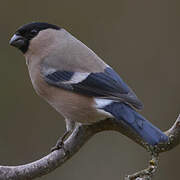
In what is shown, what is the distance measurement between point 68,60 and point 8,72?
143cm

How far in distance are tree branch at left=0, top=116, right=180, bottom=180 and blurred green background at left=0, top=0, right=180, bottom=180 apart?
1.40m

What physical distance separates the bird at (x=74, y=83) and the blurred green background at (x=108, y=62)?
122 centimetres

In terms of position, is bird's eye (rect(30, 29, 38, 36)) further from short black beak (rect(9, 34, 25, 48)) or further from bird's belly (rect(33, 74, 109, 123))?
bird's belly (rect(33, 74, 109, 123))

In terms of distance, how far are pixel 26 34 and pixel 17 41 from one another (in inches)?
2.2

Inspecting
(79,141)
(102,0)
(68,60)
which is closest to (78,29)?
(102,0)

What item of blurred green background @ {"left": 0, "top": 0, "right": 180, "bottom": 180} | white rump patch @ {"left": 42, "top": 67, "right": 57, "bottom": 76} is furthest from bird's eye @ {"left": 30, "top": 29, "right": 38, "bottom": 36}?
blurred green background @ {"left": 0, "top": 0, "right": 180, "bottom": 180}

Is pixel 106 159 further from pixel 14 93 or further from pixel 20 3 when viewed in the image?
pixel 20 3

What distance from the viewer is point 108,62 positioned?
3.80 meters

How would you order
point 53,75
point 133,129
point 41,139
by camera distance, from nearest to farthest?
point 133,129 < point 53,75 < point 41,139

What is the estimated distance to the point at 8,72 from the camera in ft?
12.5

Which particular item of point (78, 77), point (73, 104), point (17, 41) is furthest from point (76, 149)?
point (17, 41)

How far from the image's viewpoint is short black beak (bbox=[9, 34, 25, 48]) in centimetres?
257

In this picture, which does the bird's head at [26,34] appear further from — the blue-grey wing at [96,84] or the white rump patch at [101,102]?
the white rump patch at [101,102]

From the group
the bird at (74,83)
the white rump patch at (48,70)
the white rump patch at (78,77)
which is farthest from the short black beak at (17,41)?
the white rump patch at (78,77)
